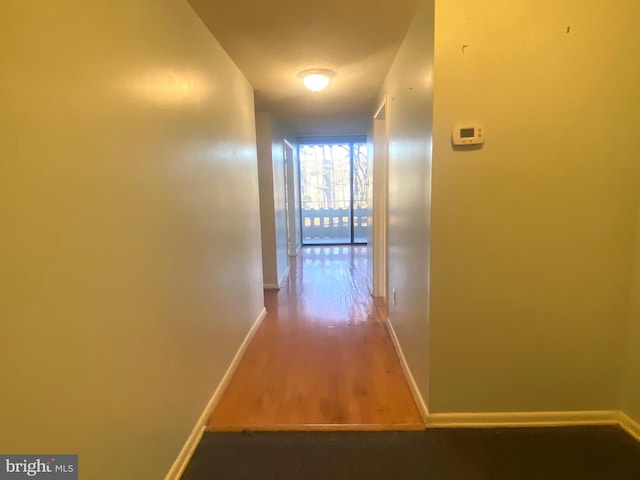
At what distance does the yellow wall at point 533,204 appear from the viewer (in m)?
1.64

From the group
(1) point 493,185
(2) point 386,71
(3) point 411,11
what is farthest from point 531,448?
(2) point 386,71

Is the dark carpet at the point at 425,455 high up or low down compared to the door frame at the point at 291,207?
down

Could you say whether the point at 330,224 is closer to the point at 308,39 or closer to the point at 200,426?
the point at 308,39

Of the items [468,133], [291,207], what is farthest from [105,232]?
[291,207]

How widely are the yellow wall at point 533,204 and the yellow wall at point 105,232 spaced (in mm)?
1208

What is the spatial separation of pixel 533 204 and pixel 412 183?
25.1 inches

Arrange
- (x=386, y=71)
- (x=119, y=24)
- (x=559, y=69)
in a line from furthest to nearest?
1. (x=386, y=71)
2. (x=559, y=69)
3. (x=119, y=24)

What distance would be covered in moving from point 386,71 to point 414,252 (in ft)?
5.29

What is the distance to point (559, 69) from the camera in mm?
1662

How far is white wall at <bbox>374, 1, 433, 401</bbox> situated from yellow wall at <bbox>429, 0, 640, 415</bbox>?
0.11m

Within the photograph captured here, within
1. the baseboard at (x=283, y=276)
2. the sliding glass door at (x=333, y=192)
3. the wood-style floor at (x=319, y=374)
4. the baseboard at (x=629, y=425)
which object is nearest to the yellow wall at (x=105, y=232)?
the wood-style floor at (x=319, y=374)

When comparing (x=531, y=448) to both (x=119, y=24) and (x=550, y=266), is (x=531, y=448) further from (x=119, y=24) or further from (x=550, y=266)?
Answer: (x=119, y=24)

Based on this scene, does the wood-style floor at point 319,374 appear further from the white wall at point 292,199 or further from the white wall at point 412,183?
the white wall at point 292,199

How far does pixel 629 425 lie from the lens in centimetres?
183
